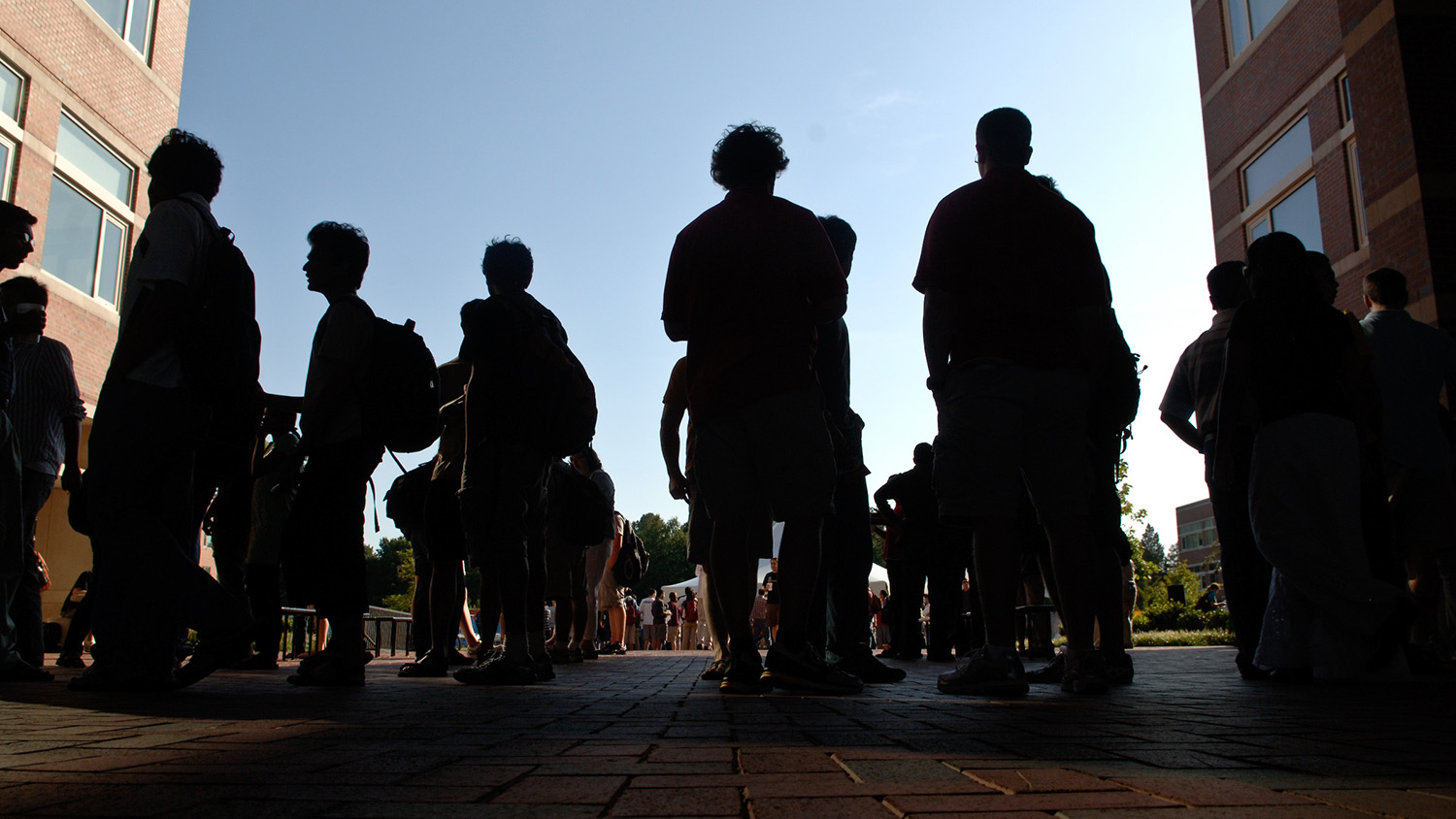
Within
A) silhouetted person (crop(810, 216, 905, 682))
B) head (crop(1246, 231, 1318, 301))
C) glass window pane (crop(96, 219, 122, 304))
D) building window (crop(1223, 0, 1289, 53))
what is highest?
building window (crop(1223, 0, 1289, 53))

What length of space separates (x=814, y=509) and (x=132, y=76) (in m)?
19.7

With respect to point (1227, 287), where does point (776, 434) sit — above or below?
below

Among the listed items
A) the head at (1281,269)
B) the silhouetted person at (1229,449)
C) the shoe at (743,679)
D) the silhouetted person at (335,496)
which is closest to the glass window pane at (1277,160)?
the silhouetted person at (1229,449)

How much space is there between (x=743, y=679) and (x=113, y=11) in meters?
19.9

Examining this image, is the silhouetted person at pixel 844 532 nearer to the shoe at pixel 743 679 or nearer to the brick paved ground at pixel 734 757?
the shoe at pixel 743 679

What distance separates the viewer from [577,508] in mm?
7324

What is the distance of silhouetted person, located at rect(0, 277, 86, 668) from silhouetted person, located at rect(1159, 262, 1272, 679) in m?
5.89

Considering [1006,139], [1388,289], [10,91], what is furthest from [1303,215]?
[10,91]

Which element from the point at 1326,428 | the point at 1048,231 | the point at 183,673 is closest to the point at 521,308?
the point at 183,673

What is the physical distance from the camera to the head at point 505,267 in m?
5.53

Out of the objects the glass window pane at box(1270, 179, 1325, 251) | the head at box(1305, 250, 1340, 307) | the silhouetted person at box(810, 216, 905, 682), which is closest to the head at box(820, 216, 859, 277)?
the silhouetted person at box(810, 216, 905, 682)

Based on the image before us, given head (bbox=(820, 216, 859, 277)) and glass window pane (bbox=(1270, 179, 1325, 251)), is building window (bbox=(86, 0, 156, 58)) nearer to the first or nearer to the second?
head (bbox=(820, 216, 859, 277))

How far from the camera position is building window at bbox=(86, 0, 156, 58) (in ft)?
60.6

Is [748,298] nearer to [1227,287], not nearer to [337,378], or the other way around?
[337,378]
